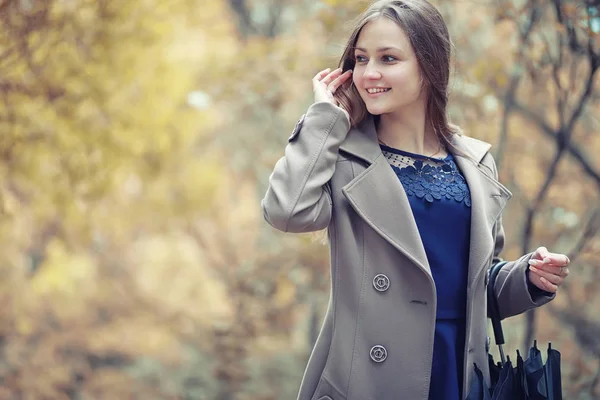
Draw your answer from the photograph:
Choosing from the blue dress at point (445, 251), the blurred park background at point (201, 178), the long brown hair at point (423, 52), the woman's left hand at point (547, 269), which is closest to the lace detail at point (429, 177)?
the blue dress at point (445, 251)

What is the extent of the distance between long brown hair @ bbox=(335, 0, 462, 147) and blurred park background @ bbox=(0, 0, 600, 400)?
779 mm

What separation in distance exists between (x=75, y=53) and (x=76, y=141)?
2.15ft

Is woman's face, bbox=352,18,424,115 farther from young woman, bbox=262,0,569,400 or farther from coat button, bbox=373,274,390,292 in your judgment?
coat button, bbox=373,274,390,292

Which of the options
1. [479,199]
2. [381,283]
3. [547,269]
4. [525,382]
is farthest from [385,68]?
[525,382]

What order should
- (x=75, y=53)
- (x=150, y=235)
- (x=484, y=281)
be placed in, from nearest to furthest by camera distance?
(x=484, y=281)
(x=75, y=53)
(x=150, y=235)

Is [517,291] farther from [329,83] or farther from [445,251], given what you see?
[329,83]

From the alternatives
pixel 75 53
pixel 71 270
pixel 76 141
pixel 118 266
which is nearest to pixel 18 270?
pixel 71 270

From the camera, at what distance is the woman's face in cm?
187

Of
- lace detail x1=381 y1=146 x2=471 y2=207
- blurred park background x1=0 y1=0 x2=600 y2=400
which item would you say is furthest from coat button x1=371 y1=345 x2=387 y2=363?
blurred park background x1=0 y1=0 x2=600 y2=400

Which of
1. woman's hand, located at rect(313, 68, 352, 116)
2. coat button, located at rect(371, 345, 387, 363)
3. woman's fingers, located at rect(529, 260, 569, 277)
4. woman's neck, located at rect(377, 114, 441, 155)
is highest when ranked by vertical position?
woman's hand, located at rect(313, 68, 352, 116)

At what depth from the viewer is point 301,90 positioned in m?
6.38

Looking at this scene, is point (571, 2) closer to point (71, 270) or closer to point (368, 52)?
point (368, 52)

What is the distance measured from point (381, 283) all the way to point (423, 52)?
0.59 meters

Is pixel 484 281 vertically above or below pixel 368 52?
below
